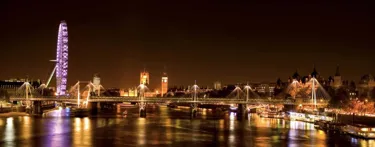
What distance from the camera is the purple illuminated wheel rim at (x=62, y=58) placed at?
2365 inches

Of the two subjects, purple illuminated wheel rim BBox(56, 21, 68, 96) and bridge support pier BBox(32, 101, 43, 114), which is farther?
purple illuminated wheel rim BBox(56, 21, 68, 96)

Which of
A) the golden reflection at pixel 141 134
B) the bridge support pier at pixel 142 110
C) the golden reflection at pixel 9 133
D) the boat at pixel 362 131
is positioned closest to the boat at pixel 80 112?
the bridge support pier at pixel 142 110

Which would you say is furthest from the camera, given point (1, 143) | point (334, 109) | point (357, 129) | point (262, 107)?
point (262, 107)

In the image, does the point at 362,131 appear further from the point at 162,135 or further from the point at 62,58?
the point at 62,58

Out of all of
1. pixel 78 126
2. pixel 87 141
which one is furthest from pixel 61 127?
pixel 87 141

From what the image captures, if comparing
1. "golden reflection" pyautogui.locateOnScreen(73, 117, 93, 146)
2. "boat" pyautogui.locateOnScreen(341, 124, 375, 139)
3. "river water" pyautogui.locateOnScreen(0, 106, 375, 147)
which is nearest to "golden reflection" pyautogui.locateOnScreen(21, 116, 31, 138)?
"river water" pyautogui.locateOnScreen(0, 106, 375, 147)

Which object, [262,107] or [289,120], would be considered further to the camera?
[262,107]

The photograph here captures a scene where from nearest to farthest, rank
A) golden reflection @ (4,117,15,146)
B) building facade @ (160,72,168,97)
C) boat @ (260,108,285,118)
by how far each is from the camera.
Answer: golden reflection @ (4,117,15,146) → boat @ (260,108,285,118) → building facade @ (160,72,168,97)

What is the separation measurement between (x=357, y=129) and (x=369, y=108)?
7.88 m

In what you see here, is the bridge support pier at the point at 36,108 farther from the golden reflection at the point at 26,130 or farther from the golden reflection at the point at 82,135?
the golden reflection at the point at 82,135

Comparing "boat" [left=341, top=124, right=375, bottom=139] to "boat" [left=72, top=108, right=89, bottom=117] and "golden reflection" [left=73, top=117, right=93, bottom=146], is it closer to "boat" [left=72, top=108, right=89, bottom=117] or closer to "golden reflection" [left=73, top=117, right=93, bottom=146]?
"golden reflection" [left=73, top=117, right=93, bottom=146]

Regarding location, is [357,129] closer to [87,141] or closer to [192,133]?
[192,133]

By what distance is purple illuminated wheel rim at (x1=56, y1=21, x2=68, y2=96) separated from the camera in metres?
60.1

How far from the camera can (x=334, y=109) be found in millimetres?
44781
